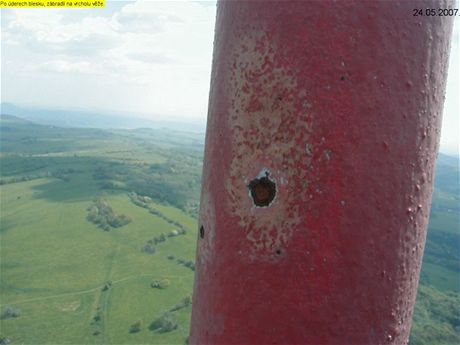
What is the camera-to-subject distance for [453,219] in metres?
106

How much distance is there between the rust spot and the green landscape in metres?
51.0

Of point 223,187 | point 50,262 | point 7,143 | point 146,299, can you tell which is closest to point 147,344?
point 146,299

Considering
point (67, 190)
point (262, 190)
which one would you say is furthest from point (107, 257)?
point (262, 190)

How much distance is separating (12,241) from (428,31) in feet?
248

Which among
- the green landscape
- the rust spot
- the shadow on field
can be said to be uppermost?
the rust spot

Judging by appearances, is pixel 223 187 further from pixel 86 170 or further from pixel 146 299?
pixel 86 170

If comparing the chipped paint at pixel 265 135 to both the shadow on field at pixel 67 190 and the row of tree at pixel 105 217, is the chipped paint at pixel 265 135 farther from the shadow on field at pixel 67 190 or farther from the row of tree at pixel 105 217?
the shadow on field at pixel 67 190

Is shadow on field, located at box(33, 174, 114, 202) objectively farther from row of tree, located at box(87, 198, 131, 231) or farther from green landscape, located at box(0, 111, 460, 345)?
row of tree, located at box(87, 198, 131, 231)

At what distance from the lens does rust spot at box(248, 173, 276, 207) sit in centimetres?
143

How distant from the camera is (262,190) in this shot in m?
1.45

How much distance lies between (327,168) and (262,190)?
0.22 meters

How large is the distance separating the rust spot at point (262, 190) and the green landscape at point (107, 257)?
5102 cm

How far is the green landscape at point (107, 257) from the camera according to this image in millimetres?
51406

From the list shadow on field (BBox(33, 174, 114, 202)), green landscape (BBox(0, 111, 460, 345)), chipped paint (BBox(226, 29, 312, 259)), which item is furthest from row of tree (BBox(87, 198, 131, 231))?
chipped paint (BBox(226, 29, 312, 259))
